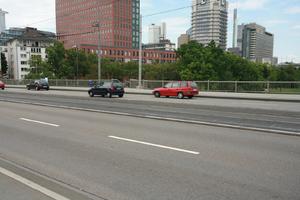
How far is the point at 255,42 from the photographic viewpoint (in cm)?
14762

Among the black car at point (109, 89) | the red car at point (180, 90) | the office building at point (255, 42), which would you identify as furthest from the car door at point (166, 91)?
the office building at point (255, 42)

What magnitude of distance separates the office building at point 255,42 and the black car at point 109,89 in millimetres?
115141

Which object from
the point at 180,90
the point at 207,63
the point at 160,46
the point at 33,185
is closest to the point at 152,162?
the point at 33,185

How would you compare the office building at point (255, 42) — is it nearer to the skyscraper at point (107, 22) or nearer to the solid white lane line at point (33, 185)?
the skyscraper at point (107, 22)

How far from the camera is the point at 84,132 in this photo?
31.5 ft

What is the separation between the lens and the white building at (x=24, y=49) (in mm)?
129962

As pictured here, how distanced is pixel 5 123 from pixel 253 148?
355 inches

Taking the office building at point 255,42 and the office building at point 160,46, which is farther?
the office building at point 160,46

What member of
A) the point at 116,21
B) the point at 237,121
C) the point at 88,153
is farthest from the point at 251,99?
the point at 116,21

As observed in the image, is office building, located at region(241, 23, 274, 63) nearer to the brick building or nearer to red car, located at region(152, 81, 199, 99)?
the brick building

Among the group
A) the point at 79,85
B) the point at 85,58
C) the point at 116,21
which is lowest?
the point at 79,85

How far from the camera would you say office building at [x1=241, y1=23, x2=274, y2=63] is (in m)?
136

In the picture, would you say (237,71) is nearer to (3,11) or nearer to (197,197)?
(3,11)

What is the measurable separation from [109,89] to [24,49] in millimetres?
115728
